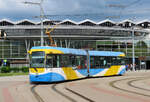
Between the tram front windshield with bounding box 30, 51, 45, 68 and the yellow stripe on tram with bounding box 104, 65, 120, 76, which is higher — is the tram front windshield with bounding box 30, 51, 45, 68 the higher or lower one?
the higher one

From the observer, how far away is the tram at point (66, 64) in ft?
54.1

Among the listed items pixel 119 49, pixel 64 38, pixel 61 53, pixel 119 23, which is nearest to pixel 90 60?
pixel 61 53

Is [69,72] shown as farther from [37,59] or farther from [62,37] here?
[62,37]

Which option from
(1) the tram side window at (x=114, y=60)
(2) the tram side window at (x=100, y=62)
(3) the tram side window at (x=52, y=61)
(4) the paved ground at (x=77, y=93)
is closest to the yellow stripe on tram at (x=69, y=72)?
(3) the tram side window at (x=52, y=61)

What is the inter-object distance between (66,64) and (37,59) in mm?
2602

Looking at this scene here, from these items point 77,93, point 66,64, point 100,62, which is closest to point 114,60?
point 100,62

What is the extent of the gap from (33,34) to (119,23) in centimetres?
2486

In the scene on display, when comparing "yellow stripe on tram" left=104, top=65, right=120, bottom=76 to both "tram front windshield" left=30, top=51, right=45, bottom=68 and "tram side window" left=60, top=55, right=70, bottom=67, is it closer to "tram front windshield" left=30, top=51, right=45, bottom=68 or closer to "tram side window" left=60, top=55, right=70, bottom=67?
"tram side window" left=60, top=55, right=70, bottom=67

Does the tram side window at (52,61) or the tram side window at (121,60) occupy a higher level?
the tram side window at (52,61)

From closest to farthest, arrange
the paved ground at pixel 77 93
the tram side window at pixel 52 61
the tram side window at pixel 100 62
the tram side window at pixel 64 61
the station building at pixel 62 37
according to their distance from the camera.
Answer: the paved ground at pixel 77 93, the tram side window at pixel 52 61, the tram side window at pixel 64 61, the tram side window at pixel 100 62, the station building at pixel 62 37

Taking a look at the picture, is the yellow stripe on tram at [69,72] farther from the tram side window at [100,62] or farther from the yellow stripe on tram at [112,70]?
the yellow stripe on tram at [112,70]

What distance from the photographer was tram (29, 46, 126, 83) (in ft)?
54.1

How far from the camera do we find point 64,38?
202 ft

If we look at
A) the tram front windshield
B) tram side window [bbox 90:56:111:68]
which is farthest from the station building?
the tram front windshield
